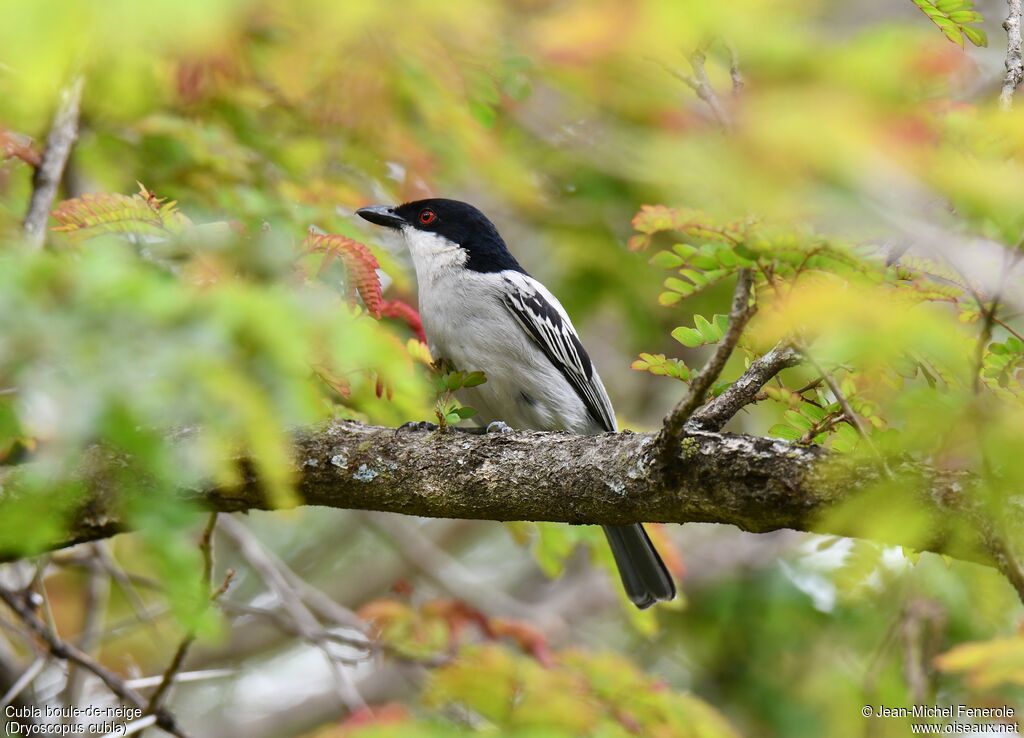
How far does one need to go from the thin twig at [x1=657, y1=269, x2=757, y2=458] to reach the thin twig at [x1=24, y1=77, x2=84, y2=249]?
2.85 metres

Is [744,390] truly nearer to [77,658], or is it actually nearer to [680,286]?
[680,286]

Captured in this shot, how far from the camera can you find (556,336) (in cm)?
554

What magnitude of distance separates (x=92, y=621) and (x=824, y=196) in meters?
4.81

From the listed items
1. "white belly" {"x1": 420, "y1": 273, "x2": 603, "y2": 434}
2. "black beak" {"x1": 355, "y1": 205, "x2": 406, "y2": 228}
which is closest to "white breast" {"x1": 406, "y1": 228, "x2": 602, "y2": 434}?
"white belly" {"x1": 420, "y1": 273, "x2": 603, "y2": 434}

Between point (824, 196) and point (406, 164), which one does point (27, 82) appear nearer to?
point (824, 196)

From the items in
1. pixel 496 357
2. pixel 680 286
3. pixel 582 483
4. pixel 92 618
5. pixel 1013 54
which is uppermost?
pixel 1013 54

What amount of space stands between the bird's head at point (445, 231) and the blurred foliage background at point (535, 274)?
18 centimetres

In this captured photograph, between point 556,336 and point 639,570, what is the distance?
50.5 inches

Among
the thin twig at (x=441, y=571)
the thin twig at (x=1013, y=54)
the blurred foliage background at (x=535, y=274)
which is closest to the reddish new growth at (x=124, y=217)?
the blurred foliage background at (x=535, y=274)

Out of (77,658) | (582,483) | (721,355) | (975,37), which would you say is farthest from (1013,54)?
(77,658)

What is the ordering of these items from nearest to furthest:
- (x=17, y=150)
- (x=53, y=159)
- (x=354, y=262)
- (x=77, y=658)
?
(x=354, y=262) < (x=77, y=658) < (x=17, y=150) < (x=53, y=159)

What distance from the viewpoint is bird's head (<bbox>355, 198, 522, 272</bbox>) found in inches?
230

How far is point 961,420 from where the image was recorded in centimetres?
204

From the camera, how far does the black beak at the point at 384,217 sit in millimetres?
5930
